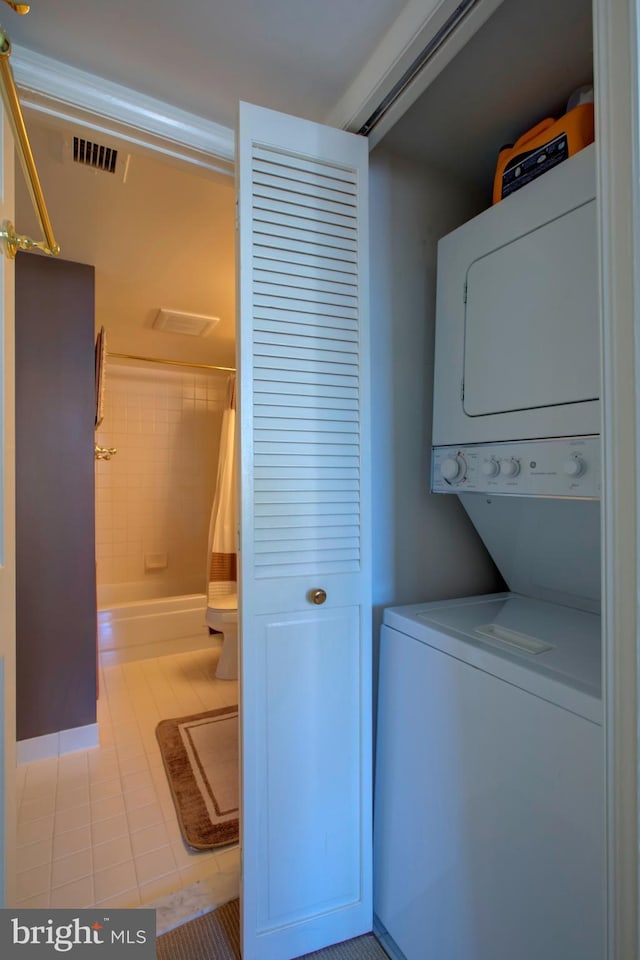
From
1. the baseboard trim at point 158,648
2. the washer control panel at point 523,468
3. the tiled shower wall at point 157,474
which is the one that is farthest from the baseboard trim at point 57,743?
the washer control panel at point 523,468

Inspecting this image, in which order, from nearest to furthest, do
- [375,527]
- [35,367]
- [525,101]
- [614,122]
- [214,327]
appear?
[614,122]
[525,101]
[375,527]
[35,367]
[214,327]

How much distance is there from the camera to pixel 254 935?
114 cm

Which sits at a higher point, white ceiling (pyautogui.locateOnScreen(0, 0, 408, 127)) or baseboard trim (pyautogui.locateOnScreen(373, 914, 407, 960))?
white ceiling (pyautogui.locateOnScreen(0, 0, 408, 127))

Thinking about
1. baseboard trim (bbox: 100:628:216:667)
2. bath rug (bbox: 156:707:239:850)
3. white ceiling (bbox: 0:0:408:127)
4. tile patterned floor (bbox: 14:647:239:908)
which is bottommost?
tile patterned floor (bbox: 14:647:239:908)

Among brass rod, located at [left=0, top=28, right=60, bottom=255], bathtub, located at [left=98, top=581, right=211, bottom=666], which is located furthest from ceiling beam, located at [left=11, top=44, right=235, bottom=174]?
bathtub, located at [left=98, top=581, right=211, bottom=666]

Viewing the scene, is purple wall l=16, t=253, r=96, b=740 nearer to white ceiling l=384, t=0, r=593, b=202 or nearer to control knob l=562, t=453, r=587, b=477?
white ceiling l=384, t=0, r=593, b=202

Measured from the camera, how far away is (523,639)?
102cm

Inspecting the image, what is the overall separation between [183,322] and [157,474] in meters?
1.65

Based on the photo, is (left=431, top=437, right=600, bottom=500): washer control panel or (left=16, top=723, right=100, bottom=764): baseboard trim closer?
(left=431, top=437, right=600, bottom=500): washer control panel

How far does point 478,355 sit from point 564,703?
846 millimetres

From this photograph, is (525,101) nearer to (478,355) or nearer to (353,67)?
(353,67)

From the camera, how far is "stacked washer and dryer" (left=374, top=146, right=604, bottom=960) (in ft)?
2.60

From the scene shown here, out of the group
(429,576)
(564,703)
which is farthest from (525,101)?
(564,703)

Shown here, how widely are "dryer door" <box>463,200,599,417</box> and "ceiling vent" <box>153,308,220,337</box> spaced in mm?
2126
